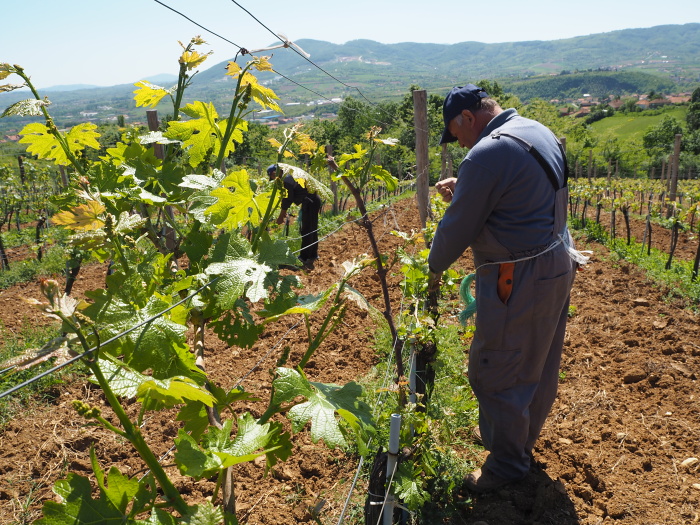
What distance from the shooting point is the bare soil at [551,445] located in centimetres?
278

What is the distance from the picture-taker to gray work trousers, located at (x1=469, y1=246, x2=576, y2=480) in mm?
2506

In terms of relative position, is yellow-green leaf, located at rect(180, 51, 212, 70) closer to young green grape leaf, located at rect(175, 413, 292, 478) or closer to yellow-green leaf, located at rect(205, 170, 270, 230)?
yellow-green leaf, located at rect(205, 170, 270, 230)

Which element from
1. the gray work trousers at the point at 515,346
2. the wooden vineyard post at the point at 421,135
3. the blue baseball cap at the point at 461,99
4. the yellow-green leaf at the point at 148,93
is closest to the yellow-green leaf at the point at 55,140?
the yellow-green leaf at the point at 148,93

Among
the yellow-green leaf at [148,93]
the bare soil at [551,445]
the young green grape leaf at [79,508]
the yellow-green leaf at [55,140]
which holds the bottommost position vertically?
the bare soil at [551,445]

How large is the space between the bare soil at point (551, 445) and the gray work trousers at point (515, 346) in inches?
13.7

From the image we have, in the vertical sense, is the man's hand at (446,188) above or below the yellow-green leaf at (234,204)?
below

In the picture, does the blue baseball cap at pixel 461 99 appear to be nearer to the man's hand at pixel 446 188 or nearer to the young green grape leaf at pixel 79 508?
the man's hand at pixel 446 188

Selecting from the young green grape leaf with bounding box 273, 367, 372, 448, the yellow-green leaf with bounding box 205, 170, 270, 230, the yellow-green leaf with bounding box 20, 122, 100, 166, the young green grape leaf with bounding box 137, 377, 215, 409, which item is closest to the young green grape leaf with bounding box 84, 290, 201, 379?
the young green grape leaf with bounding box 137, 377, 215, 409

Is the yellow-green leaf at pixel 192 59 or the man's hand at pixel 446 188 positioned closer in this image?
the yellow-green leaf at pixel 192 59

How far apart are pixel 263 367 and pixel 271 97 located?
328cm

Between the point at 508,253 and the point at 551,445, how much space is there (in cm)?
168

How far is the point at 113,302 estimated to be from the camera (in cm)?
120

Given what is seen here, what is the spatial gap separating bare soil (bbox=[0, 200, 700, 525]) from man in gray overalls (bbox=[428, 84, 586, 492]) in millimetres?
464

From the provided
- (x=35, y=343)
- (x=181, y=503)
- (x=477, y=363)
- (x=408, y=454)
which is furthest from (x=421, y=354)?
(x=35, y=343)
